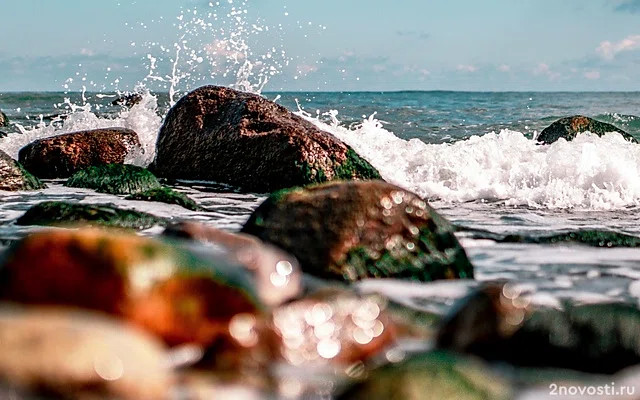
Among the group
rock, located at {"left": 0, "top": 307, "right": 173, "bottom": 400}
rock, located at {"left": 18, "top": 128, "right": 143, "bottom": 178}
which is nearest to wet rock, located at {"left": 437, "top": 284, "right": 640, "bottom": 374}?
rock, located at {"left": 0, "top": 307, "right": 173, "bottom": 400}

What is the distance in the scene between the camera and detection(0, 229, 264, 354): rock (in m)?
2.21

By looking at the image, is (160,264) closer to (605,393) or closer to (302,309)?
(302,309)

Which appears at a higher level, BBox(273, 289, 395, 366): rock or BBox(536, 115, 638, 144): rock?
BBox(273, 289, 395, 366): rock

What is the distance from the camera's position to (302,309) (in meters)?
2.49

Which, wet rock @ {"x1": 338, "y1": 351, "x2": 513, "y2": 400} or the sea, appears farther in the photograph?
the sea

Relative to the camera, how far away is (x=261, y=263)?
2744mm

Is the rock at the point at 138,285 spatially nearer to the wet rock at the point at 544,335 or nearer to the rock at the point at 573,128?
the wet rock at the point at 544,335

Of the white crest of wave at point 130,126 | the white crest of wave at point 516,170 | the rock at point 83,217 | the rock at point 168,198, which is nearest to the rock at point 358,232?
the rock at point 83,217

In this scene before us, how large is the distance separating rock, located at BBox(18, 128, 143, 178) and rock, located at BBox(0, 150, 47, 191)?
1358 millimetres

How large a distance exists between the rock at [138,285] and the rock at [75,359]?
0.91ft

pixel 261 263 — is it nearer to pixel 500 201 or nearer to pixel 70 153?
pixel 500 201

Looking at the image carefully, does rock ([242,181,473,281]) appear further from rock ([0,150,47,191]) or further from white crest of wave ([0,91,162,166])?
white crest of wave ([0,91,162,166])

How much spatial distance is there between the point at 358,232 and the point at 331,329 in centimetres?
93

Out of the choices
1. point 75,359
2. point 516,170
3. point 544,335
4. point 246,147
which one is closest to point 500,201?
point 516,170
